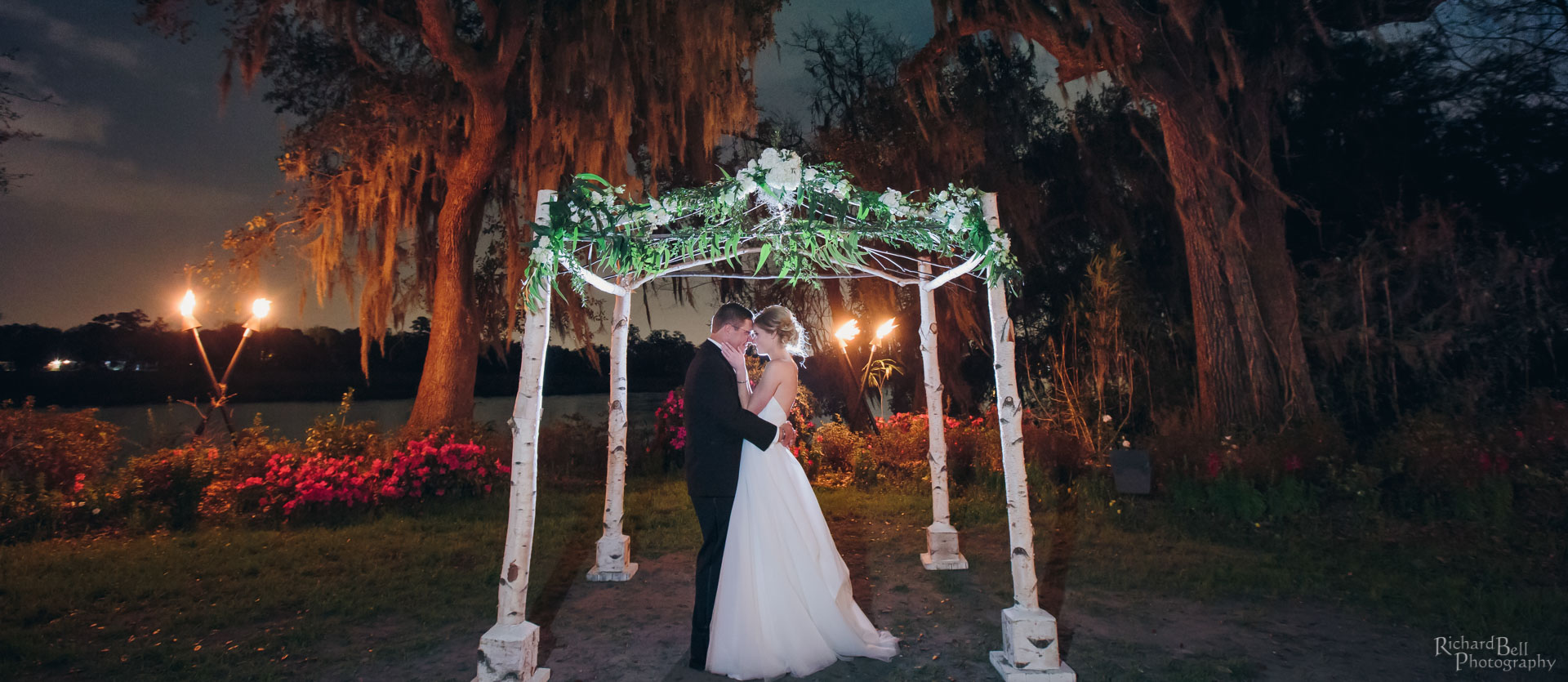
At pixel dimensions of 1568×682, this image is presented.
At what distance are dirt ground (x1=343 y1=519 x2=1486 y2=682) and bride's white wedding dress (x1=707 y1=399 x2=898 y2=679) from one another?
149 mm

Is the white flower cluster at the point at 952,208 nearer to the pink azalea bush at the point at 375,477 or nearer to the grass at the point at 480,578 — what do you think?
the grass at the point at 480,578

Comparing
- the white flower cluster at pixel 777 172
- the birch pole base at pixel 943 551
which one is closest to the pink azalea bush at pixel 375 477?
the birch pole base at pixel 943 551

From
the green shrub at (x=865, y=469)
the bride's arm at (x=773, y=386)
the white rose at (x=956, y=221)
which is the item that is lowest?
the green shrub at (x=865, y=469)

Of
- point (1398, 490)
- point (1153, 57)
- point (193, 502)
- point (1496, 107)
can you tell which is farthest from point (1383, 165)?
point (193, 502)

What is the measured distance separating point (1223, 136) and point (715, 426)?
792 cm

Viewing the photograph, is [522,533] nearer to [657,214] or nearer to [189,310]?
[657,214]

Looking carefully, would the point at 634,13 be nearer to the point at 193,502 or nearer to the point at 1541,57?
the point at 193,502

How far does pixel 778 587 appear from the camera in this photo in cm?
358

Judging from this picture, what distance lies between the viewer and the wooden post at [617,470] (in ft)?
17.2

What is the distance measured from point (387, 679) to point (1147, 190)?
43.0 feet

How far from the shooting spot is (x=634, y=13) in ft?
28.7

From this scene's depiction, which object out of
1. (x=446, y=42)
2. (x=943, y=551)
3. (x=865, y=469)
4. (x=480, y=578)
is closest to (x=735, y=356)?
(x=943, y=551)

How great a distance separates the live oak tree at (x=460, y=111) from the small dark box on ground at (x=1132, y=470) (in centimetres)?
614

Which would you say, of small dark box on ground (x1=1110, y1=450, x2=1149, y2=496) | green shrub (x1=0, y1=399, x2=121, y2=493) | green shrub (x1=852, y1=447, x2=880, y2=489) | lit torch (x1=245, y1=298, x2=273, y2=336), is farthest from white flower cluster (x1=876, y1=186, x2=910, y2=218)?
lit torch (x1=245, y1=298, x2=273, y2=336)
